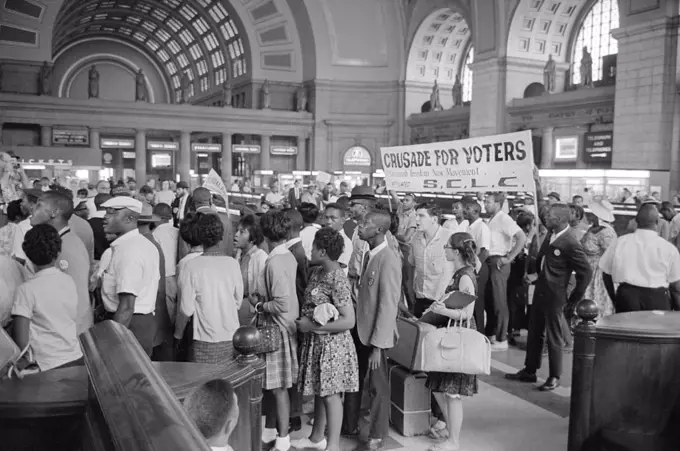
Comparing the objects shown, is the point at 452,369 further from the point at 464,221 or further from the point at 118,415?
the point at 464,221

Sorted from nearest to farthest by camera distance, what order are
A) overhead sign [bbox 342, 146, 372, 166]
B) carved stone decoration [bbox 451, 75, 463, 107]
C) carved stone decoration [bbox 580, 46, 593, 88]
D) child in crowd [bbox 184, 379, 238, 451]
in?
child in crowd [bbox 184, 379, 238, 451], carved stone decoration [bbox 580, 46, 593, 88], carved stone decoration [bbox 451, 75, 463, 107], overhead sign [bbox 342, 146, 372, 166]

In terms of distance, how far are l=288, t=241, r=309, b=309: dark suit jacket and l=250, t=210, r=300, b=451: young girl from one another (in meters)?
0.44

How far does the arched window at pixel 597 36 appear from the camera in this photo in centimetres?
3198

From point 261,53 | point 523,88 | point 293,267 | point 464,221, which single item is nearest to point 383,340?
point 293,267

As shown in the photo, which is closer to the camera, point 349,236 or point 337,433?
point 337,433

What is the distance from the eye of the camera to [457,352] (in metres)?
4.78

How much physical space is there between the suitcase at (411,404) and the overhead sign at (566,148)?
2636cm

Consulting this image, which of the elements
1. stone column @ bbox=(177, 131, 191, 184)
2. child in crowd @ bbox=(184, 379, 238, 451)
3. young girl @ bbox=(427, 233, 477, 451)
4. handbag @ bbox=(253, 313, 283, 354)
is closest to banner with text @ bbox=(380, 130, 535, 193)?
young girl @ bbox=(427, 233, 477, 451)

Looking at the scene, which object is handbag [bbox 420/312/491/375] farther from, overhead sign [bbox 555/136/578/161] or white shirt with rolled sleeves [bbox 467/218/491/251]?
overhead sign [bbox 555/136/578/161]

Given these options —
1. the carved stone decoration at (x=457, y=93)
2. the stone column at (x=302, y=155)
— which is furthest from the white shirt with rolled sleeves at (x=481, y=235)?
the stone column at (x=302, y=155)

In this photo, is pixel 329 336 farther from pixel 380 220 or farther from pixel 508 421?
pixel 508 421

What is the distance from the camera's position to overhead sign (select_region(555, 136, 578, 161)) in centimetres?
2948

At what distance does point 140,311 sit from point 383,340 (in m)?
1.84

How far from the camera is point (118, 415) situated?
142cm
